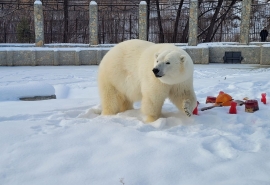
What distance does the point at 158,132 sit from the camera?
9.59 feet

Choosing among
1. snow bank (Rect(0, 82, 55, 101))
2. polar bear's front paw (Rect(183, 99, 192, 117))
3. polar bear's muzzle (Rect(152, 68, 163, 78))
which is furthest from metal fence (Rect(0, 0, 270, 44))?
polar bear's muzzle (Rect(152, 68, 163, 78))

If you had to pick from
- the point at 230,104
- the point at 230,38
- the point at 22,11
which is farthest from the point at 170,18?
the point at 230,104

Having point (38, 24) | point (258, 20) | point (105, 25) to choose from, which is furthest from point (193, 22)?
point (38, 24)

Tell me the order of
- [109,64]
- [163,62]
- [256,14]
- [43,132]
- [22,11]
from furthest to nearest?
[22,11], [256,14], [109,64], [163,62], [43,132]

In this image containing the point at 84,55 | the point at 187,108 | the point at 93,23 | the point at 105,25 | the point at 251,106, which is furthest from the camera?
the point at 105,25

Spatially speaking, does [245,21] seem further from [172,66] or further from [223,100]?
[172,66]

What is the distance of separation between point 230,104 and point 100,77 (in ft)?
5.05

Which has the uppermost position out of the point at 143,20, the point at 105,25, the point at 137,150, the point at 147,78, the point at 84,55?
the point at 105,25

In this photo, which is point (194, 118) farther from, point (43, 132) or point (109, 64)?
point (43, 132)

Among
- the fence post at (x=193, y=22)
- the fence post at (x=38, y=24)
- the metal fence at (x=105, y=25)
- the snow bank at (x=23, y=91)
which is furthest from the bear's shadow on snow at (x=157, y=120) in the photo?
the metal fence at (x=105, y=25)

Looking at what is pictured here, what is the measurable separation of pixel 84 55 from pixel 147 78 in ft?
33.6

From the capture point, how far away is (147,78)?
3488 millimetres

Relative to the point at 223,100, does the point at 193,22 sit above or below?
above

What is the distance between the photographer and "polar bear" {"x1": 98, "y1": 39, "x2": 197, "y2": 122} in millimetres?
3287
